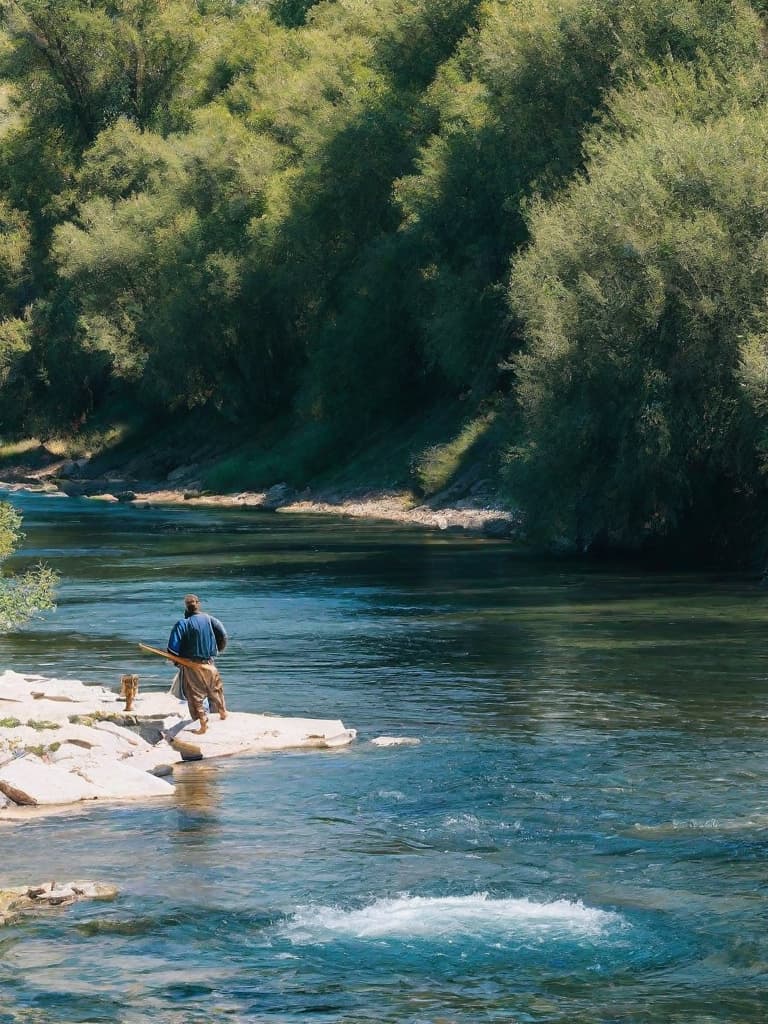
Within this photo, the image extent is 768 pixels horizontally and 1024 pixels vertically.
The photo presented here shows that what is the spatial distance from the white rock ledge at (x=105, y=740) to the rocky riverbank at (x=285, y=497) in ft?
99.1

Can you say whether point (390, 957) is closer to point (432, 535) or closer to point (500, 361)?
point (432, 535)

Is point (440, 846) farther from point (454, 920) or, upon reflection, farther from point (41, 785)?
point (41, 785)

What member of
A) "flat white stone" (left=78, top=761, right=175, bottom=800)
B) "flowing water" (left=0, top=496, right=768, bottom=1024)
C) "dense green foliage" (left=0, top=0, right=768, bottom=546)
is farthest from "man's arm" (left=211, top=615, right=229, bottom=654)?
"dense green foliage" (left=0, top=0, right=768, bottom=546)

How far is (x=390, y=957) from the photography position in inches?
595

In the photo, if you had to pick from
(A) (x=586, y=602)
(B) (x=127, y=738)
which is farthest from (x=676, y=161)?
(B) (x=127, y=738)

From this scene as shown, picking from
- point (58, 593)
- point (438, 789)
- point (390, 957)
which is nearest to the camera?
point (390, 957)

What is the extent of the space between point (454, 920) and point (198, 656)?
9110 millimetres

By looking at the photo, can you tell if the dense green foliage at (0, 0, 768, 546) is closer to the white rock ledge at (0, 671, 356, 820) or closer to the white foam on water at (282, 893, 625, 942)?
the white rock ledge at (0, 671, 356, 820)

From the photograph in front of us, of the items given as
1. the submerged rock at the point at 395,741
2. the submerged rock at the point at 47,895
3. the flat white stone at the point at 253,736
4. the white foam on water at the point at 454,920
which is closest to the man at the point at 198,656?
the flat white stone at the point at 253,736

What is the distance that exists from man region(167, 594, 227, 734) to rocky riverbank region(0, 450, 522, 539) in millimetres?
30667

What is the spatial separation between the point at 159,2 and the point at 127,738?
88010 millimetres

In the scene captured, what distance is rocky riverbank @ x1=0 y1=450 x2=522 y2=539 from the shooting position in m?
63.1

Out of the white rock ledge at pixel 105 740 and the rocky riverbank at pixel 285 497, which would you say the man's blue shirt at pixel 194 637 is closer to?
the white rock ledge at pixel 105 740

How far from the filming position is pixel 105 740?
73.8ft
